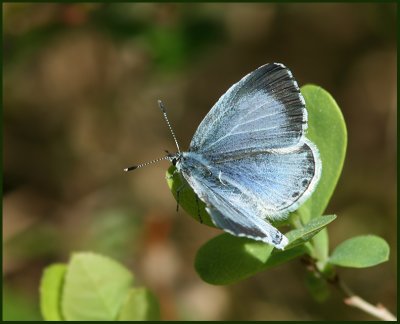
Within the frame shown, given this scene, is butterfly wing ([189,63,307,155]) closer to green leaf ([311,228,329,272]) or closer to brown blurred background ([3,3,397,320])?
green leaf ([311,228,329,272])

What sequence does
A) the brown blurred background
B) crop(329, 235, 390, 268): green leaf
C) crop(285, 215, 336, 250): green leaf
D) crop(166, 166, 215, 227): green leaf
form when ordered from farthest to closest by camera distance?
1. the brown blurred background
2. crop(166, 166, 215, 227): green leaf
3. crop(329, 235, 390, 268): green leaf
4. crop(285, 215, 336, 250): green leaf

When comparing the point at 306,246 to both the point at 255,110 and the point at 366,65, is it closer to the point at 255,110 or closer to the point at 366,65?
the point at 255,110

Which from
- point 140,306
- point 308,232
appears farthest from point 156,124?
point 308,232

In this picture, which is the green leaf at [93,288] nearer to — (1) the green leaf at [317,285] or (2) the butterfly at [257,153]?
(2) the butterfly at [257,153]

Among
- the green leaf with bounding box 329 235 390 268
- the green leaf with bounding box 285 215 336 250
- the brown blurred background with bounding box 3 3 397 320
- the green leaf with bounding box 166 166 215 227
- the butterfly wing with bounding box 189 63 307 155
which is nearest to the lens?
the green leaf with bounding box 285 215 336 250

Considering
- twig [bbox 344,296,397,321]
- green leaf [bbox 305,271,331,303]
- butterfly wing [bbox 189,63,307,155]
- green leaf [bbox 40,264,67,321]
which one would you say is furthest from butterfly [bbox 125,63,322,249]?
green leaf [bbox 40,264,67,321]

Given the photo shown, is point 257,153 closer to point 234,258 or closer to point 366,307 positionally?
point 234,258
